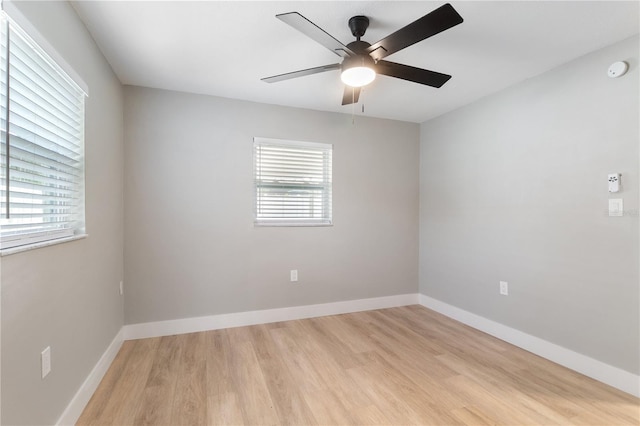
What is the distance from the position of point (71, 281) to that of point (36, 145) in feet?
2.44

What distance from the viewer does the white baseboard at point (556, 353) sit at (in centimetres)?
195

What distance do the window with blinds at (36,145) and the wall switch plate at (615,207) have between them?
334 cm

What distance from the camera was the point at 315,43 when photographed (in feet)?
6.55

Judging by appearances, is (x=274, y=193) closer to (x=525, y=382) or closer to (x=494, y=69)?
(x=494, y=69)

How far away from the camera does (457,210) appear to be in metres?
3.28

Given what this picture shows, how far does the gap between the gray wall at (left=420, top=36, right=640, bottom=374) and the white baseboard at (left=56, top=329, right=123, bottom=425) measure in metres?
3.28

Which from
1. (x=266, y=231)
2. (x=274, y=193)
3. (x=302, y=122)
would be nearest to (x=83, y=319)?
(x=266, y=231)

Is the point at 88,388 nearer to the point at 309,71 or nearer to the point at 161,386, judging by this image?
the point at 161,386

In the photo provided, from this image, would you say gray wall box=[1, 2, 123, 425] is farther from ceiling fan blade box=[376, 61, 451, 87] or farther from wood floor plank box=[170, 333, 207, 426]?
ceiling fan blade box=[376, 61, 451, 87]

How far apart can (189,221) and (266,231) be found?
2.51 ft

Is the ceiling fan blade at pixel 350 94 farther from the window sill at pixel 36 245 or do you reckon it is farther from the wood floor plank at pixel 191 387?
the wood floor plank at pixel 191 387

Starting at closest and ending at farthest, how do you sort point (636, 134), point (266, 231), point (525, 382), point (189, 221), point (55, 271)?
point (55, 271) < point (636, 134) < point (525, 382) < point (189, 221) < point (266, 231)

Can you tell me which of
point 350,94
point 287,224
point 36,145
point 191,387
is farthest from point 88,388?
point 350,94

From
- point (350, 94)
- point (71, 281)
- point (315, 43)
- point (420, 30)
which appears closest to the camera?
point (420, 30)
